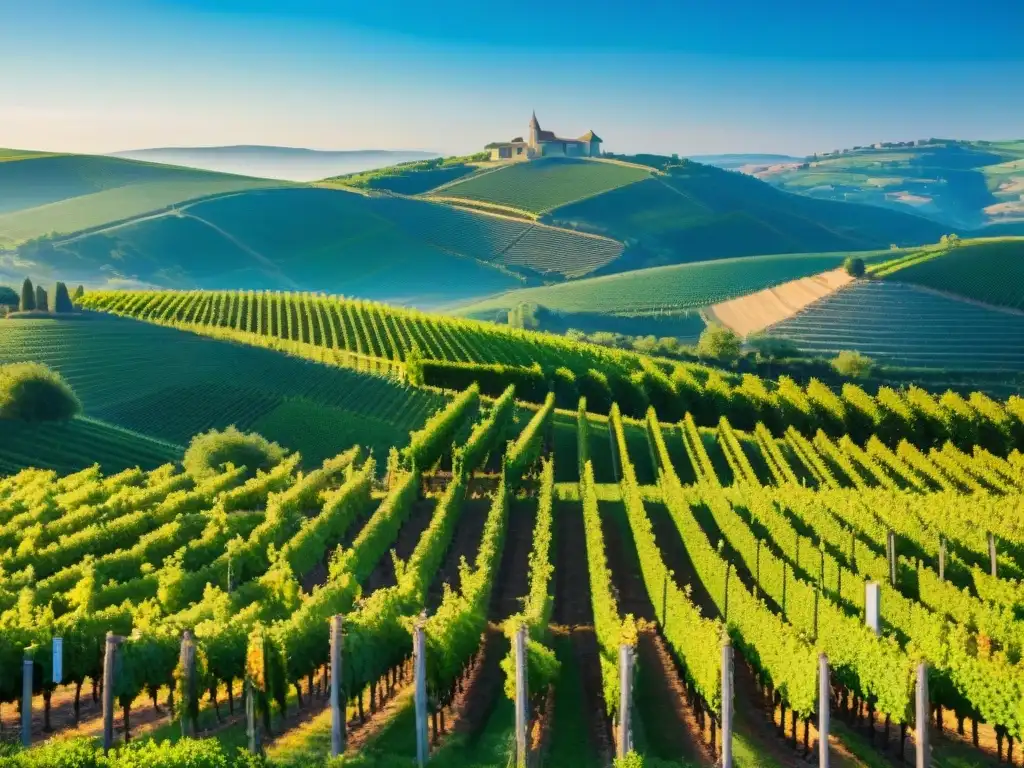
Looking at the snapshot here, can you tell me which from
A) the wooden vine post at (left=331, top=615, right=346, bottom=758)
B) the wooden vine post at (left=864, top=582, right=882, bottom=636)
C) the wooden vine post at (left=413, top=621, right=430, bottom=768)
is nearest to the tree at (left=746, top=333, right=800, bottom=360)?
the wooden vine post at (left=864, top=582, right=882, bottom=636)

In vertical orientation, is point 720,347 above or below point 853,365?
above

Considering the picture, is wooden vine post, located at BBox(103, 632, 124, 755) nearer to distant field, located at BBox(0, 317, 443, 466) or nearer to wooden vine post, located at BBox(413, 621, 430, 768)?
wooden vine post, located at BBox(413, 621, 430, 768)

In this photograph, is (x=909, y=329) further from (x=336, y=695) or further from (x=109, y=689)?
(x=109, y=689)

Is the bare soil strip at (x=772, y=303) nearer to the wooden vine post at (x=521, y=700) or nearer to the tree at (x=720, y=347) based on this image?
the tree at (x=720, y=347)

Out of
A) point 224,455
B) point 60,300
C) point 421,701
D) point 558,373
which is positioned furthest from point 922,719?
point 60,300

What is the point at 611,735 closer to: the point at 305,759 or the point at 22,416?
the point at 305,759
